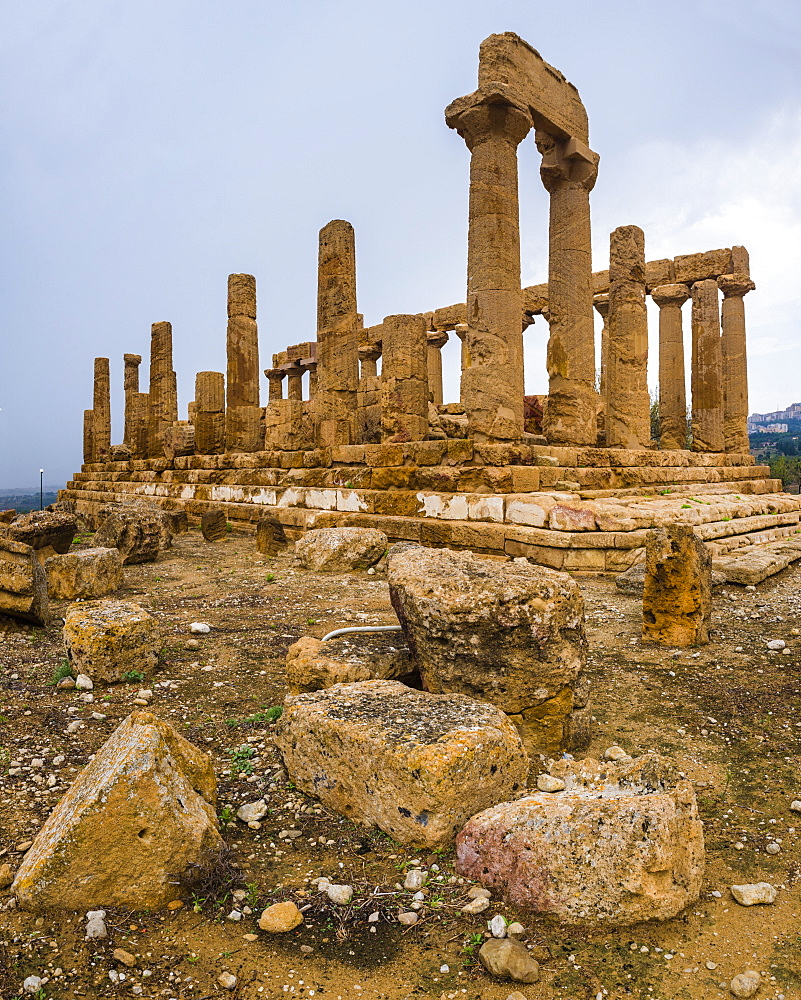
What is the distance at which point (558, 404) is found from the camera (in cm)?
1075

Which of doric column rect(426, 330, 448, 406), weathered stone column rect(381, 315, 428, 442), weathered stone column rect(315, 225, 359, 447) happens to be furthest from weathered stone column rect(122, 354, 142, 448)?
weathered stone column rect(381, 315, 428, 442)

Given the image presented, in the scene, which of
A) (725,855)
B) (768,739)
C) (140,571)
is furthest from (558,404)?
(725,855)

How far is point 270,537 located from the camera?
961 cm

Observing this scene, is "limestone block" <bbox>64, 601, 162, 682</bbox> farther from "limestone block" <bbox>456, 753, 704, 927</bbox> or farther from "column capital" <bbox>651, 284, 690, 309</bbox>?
"column capital" <bbox>651, 284, 690, 309</bbox>

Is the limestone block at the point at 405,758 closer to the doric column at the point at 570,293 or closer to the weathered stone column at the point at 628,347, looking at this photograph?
the doric column at the point at 570,293

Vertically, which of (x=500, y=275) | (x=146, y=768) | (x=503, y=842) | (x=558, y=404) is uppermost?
(x=500, y=275)

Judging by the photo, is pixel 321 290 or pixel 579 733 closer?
pixel 579 733

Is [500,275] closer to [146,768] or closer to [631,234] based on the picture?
[631,234]

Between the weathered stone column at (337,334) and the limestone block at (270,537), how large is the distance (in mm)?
2789

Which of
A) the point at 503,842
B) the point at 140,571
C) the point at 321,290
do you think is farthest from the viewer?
the point at 321,290

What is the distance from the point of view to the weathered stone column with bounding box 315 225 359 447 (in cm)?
1196

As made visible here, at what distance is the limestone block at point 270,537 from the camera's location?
955 cm

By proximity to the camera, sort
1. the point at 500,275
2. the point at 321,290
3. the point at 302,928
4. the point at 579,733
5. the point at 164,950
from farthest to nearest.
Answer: the point at 321,290 → the point at 500,275 → the point at 579,733 → the point at 302,928 → the point at 164,950

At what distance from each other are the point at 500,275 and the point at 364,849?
831 centimetres
